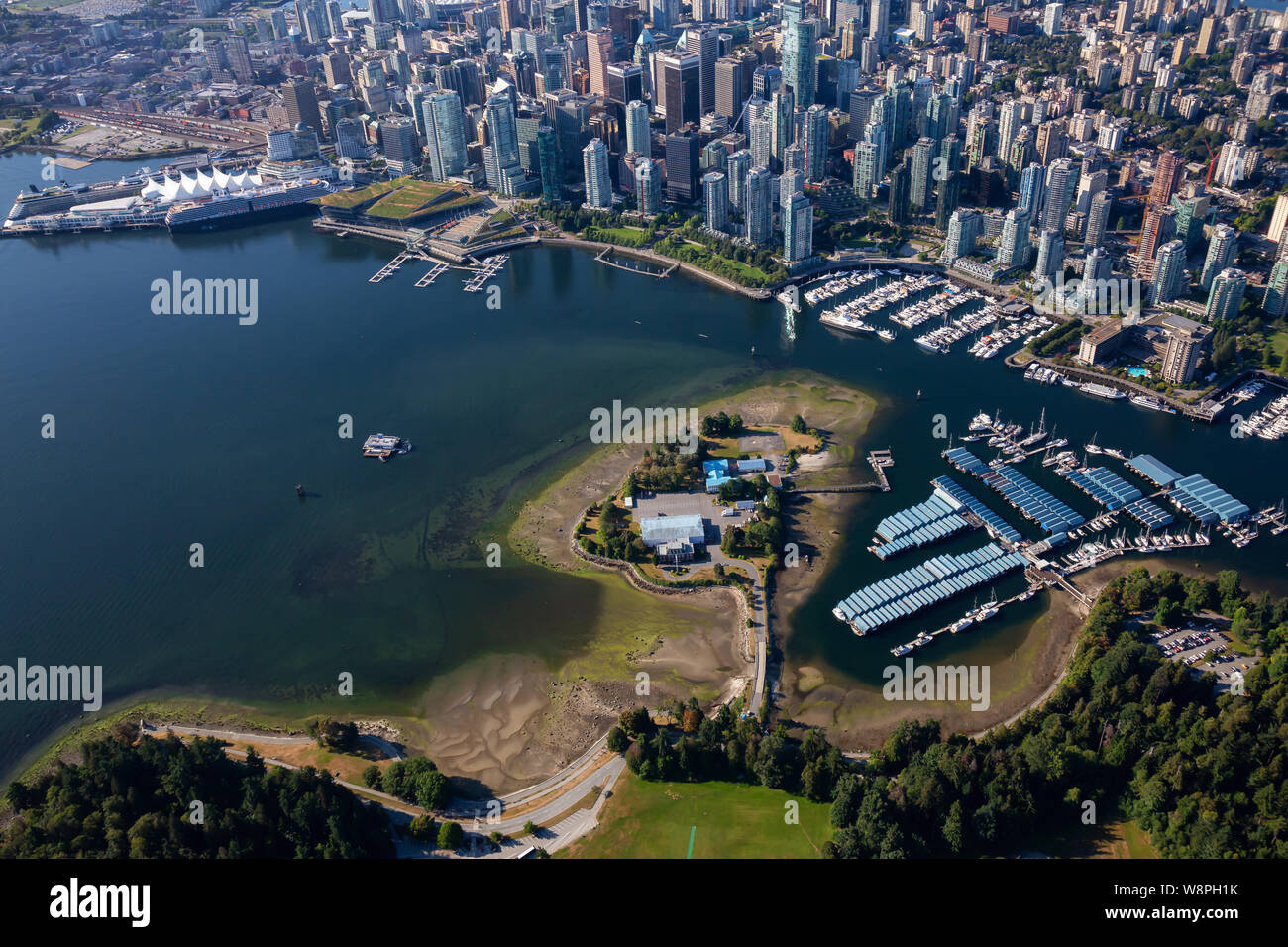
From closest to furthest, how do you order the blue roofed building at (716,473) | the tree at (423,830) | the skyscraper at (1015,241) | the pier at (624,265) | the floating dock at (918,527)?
the tree at (423,830)
the floating dock at (918,527)
the blue roofed building at (716,473)
the skyscraper at (1015,241)
the pier at (624,265)

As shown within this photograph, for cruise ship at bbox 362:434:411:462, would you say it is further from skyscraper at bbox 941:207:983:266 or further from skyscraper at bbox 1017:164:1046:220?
skyscraper at bbox 1017:164:1046:220

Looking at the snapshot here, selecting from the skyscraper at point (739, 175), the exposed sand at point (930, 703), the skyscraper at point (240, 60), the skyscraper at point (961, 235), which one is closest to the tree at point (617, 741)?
the exposed sand at point (930, 703)

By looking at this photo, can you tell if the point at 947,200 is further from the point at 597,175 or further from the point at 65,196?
the point at 65,196

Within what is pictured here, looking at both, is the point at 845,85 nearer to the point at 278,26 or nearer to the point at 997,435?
the point at 997,435

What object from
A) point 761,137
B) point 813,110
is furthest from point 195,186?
point 813,110

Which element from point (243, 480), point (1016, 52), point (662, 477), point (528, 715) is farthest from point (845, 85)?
point (528, 715)

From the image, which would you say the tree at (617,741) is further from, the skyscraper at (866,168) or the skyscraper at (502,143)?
the skyscraper at (502,143)
